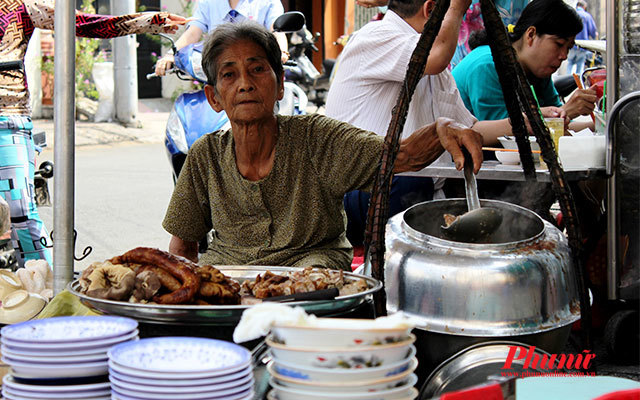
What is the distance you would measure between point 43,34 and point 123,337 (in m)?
11.3

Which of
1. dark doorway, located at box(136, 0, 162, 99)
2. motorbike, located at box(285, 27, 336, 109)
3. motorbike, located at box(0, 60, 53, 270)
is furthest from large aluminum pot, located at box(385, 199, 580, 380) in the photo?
dark doorway, located at box(136, 0, 162, 99)

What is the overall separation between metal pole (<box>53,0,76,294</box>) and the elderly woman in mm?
602

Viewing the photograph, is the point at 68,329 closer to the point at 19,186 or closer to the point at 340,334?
the point at 340,334

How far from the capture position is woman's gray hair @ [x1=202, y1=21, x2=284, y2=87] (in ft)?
8.50

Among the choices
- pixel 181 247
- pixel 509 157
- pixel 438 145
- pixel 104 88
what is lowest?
pixel 104 88

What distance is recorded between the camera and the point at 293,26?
15.9ft

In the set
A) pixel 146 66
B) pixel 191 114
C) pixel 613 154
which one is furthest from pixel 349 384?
pixel 146 66

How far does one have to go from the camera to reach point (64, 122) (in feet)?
6.97

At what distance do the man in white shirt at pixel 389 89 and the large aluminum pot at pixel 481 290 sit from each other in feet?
5.69

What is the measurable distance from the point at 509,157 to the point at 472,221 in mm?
1363

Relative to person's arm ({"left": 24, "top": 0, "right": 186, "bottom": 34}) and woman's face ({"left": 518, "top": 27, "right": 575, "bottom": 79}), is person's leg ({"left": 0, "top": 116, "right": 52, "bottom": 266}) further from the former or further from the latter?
woman's face ({"left": 518, "top": 27, "right": 575, "bottom": 79})

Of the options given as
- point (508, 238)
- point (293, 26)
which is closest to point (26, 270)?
point (508, 238)

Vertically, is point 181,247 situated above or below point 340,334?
below

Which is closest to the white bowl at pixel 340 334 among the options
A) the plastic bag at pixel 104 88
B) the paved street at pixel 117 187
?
the paved street at pixel 117 187
